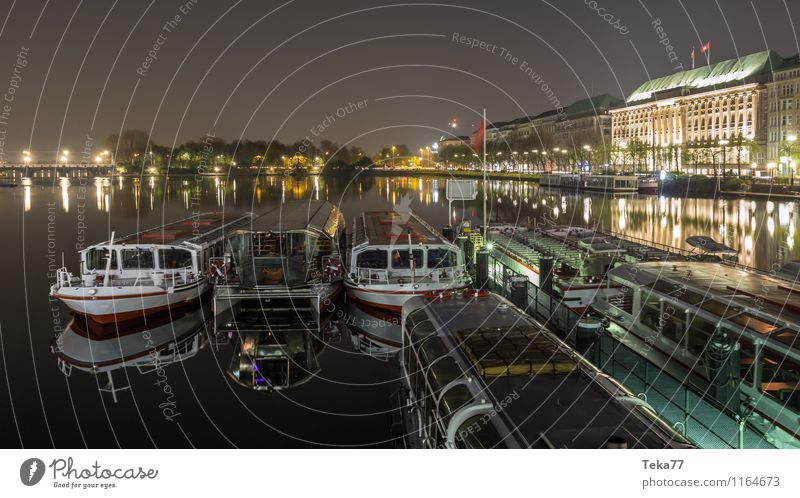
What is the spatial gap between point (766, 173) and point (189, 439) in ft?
350

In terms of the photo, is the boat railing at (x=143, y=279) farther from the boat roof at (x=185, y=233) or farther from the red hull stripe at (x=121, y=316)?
the boat roof at (x=185, y=233)

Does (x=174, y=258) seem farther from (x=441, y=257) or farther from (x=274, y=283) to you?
(x=441, y=257)

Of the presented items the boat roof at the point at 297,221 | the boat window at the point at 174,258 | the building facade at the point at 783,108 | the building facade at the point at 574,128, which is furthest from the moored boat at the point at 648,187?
the boat window at the point at 174,258

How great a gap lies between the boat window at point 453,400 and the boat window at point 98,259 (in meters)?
17.8

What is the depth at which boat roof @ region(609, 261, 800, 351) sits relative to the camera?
38.2ft

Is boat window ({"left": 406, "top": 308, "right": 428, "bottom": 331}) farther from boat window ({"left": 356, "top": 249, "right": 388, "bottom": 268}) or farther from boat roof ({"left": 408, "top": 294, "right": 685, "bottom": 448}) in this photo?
boat window ({"left": 356, "top": 249, "right": 388, "bottom": 268})

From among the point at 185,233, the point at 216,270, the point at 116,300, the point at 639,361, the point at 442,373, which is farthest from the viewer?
the point at 185,233

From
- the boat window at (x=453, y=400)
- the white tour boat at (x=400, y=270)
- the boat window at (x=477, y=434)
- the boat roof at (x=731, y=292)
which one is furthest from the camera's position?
the white tour boat at (x=400, y=270)

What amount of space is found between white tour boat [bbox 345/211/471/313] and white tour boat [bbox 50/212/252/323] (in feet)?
17.4

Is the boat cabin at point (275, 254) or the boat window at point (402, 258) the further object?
the boat window at point (402, 258)

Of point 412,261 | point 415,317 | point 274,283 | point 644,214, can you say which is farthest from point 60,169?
point 415,317

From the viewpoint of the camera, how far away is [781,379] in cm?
1084

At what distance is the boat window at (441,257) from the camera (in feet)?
76.8

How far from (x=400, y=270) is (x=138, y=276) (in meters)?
8.83
